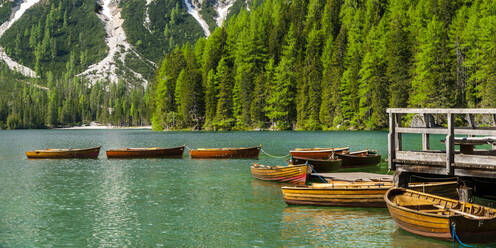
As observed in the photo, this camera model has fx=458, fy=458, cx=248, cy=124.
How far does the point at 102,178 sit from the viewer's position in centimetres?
3762

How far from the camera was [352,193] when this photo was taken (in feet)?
72.5

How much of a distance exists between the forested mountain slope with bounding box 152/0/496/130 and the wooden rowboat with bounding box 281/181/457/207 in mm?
68855

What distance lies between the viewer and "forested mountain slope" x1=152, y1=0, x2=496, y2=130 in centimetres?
9544

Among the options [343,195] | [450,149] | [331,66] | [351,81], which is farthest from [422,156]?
[331,66]

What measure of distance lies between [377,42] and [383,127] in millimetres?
23097

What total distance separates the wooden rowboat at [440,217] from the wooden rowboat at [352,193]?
313 centimetres

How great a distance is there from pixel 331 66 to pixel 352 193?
104 metres

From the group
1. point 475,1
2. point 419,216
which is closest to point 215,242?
point 419,216

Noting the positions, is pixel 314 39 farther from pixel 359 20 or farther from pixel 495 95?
pixel 495 95

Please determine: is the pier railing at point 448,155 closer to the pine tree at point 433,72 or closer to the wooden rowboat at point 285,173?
the wooden rowboat at point 285,173

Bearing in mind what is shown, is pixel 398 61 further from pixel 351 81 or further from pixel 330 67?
pixel 330 67

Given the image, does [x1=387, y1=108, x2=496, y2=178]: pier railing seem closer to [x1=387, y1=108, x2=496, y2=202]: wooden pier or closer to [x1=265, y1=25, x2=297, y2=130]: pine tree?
[x1=387, y1=108, x2=496, y2=202]: wooden pier

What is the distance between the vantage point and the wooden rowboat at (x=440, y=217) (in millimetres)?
15398

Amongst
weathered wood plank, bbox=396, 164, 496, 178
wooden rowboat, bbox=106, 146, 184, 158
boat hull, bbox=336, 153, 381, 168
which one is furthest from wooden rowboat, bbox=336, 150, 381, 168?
wooden rowboat, bbox=106, 146, 184, 158
